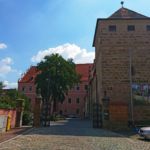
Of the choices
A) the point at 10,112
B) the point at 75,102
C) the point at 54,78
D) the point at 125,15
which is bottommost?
the point at 10,112

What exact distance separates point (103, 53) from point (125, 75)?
3.84 m

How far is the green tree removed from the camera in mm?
62469

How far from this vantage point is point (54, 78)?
6288 cm

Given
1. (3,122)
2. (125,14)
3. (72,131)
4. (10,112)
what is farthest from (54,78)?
(3,122)

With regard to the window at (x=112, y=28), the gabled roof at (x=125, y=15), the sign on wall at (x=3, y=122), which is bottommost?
the sign on wall at (x=3, y=122)

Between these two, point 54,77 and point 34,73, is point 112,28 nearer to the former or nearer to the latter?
point 54,77

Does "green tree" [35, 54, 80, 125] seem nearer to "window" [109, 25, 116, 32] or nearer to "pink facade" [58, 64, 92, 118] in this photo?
"window" [109, 25, 116, 32]

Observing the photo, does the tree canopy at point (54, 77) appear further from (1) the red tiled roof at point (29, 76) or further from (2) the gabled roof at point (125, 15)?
(1) the red tiled roof at point (29, 76)

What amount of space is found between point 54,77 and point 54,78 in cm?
22

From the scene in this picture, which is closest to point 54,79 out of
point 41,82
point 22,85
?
point 41,82

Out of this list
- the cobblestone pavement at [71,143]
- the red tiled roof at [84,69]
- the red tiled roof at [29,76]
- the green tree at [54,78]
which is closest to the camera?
the cobblestone pavement at [71,143]

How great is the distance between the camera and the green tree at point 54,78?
2459 inches

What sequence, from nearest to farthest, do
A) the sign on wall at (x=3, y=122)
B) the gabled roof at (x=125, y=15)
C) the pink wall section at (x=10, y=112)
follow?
the sign on wall at (x=3, y=122), the pink wall section at (x=10, y=112), the gabled roof at (x=125, y=15)

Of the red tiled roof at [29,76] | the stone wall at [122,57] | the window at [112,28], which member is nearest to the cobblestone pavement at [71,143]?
the stone wall at [122,57]
